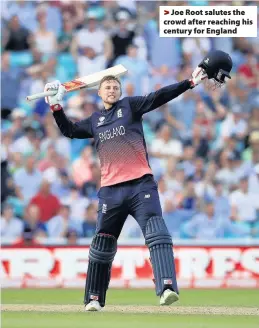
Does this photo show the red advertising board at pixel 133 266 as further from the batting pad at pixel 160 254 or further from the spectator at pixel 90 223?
the batting pad at pixel 160 254

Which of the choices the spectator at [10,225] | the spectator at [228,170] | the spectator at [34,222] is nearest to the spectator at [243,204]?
the spectator at [228,170]

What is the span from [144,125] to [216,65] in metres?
6.69

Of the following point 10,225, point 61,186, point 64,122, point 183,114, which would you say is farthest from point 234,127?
point 64,122

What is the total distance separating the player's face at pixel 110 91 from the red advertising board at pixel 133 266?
443 cm

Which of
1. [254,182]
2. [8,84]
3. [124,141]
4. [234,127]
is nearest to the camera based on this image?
[124,141]

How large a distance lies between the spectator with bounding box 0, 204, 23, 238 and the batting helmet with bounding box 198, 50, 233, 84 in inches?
228

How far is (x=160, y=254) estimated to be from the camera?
6.98 metres

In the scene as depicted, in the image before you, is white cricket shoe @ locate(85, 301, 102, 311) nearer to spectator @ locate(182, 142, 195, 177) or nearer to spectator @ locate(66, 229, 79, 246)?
spectator @ locate(66, 229, 79, 246)

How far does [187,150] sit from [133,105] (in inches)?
242

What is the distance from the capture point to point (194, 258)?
11438 mm

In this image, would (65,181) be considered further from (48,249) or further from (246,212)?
(246,212)

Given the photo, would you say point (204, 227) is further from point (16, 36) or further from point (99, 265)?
point (99, 265)

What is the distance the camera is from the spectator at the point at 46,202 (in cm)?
1253

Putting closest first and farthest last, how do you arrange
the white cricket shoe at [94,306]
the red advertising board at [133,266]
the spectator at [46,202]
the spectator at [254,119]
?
the white cricket shoe at [94,306] → the red advertising board at [133,266] → the spectator at [46,202] → the spectator at [254,119]
